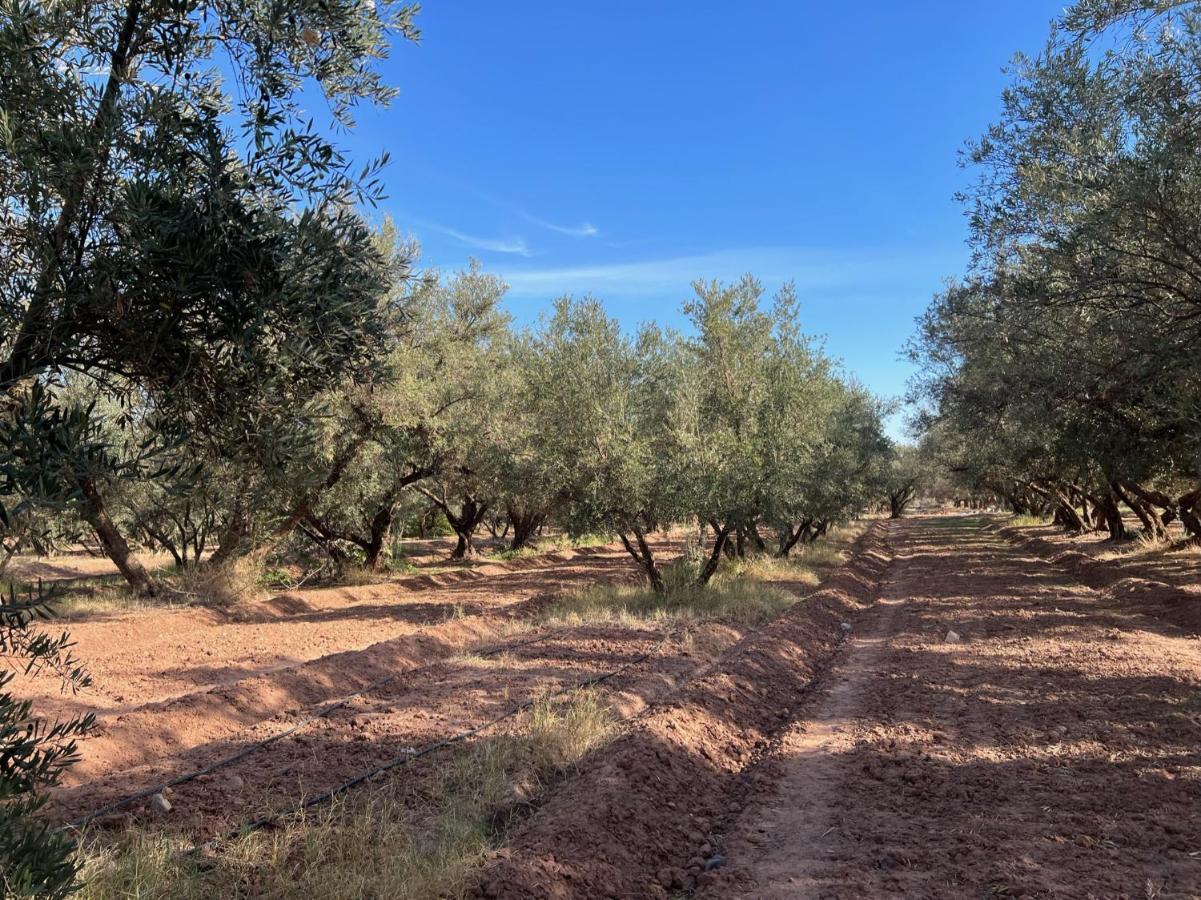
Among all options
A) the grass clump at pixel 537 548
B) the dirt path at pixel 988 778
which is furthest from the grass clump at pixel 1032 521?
the dirt path at pixel 988 778

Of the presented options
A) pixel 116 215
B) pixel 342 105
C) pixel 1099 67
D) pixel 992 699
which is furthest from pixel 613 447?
pixel 116 215

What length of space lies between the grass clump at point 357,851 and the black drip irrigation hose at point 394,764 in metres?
0.11

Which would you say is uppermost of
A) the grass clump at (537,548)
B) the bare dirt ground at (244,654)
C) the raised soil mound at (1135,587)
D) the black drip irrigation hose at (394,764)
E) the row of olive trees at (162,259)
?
the row of olive trees at (162,259)

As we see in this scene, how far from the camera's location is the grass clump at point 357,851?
4.24m

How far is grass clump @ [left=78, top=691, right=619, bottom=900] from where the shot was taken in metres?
4.24

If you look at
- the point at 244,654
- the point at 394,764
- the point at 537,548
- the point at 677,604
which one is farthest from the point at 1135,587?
the point at 537,548

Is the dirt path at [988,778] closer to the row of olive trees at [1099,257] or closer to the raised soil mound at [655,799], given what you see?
the raised soil mound at [655,799]

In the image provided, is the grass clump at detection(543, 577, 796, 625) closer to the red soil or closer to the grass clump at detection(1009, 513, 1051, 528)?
the red soil

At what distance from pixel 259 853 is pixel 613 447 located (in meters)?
12.8

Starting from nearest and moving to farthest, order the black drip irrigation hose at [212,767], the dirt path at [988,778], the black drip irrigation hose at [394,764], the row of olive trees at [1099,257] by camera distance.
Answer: the dirt path at [988,778] < the black drip irrigation hose at [394,764] < the black drip irrigation hose at [212,767] < the row of olive trees at [1099,257]

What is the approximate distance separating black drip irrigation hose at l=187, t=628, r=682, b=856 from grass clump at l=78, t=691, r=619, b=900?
108 mm

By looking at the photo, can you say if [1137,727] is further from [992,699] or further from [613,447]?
[613,447]

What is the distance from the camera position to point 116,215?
3604mm

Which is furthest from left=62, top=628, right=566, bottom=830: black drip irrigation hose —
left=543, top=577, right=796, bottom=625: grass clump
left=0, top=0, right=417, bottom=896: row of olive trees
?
left=543, top=577, right=796, bottom=625: grass clump
